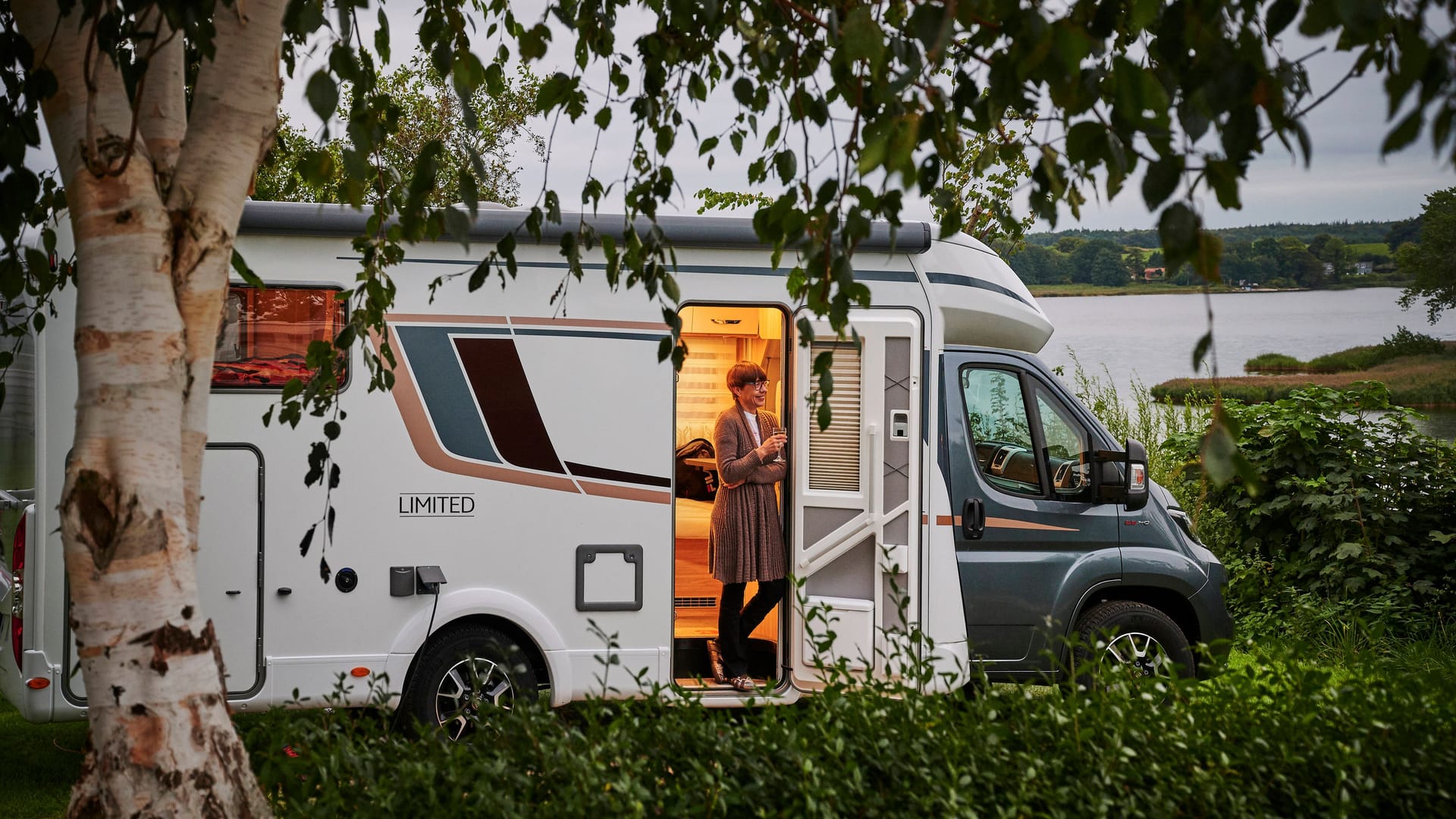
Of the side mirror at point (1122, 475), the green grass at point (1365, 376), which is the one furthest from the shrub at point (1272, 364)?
the side mirror at point (1122, 475)

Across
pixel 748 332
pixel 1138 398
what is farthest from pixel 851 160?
pixel 1138 398

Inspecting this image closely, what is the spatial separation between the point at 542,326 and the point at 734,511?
4.46 feet

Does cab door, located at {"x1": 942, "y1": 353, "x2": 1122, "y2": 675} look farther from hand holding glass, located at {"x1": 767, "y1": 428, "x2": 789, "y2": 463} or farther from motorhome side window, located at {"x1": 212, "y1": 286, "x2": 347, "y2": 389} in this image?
motorhome side window, located at {"x1": 212, "y1": 286, "x2": 347, "y2": 389}

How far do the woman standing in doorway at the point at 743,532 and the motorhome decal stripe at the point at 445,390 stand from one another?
124 cm

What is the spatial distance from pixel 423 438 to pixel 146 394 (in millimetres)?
2578

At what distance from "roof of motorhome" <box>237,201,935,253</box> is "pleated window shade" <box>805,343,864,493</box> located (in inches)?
23.4

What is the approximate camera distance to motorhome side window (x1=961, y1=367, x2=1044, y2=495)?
5664 mm

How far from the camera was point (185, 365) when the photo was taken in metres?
2.56

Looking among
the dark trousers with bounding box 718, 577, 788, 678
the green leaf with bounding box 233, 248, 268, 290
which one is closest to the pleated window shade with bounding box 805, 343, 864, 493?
the dark trousers with bounding box 718, 577, 788, 678

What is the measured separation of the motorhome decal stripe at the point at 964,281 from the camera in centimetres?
551

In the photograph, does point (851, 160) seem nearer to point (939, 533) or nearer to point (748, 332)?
point (939, 533)

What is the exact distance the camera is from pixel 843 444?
541cm

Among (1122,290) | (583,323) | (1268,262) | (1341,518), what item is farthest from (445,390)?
(1341,518)

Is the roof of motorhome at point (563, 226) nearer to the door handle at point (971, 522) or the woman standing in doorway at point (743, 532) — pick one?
the woman standing in doorway at point (743, 532)
